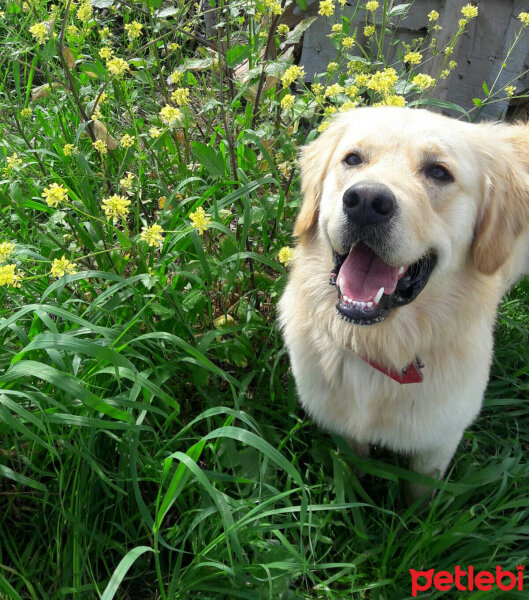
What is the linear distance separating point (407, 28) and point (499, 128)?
4.82 feet

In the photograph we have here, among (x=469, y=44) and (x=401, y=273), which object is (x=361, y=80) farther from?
(x=469, y=44)

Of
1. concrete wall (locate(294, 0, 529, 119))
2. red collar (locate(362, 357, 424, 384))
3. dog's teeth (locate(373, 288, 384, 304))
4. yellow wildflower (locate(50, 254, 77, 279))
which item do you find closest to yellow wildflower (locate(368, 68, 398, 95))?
dog's teeth (locate(373, 288, 384, 304))

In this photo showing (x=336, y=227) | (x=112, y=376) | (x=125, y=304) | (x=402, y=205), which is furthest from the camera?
(x=125, y=304)

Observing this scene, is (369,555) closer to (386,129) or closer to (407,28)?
(386,129)

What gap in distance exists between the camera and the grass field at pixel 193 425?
5.71 feet

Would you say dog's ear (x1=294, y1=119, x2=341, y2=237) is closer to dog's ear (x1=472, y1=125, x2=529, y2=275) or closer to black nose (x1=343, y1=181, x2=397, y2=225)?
black nose (x1=343, y1=181, x2=397, y2=225)

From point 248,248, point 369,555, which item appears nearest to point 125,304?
point 248,248

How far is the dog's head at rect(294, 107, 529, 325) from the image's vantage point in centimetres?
157

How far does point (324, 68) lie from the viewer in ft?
12.1

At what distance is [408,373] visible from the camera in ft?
6.12

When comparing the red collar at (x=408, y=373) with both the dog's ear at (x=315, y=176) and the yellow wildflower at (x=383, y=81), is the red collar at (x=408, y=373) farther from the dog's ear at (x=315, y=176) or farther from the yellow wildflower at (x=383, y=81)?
the yellow wildflower at (x=383, y=81)

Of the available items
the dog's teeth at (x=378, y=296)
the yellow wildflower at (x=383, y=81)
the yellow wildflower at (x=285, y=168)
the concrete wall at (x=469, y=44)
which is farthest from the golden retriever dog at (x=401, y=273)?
the concrete wall at (x=469, y=44)

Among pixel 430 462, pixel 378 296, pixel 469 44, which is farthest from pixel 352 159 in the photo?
pixel 469 44

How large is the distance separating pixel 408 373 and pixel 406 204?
644 millimetres
